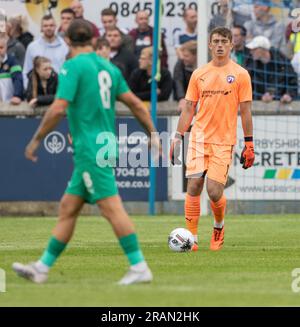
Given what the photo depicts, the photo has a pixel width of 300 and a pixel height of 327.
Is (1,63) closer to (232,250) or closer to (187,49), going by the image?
(187,49)

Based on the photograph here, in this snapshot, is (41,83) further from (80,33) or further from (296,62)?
(80,33)

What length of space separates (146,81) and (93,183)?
13296 millimetres

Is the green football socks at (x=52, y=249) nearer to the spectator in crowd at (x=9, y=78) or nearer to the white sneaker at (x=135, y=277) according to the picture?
the white sneaker at (x=135, y=277)

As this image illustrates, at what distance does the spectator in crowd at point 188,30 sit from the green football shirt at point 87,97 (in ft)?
43.0

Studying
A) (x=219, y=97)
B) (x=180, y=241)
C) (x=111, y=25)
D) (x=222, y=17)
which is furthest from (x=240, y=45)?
(x=180, y=241)

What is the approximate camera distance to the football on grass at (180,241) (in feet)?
45.8

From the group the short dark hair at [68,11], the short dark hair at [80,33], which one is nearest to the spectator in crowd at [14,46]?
the short dark hair at [68,11]

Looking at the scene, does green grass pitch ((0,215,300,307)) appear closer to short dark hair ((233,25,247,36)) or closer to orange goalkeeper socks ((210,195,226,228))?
orange goalkeeper socks ((210,195,226,228))

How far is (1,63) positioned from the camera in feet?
76.1

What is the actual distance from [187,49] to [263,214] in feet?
11.8

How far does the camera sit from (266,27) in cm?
2328

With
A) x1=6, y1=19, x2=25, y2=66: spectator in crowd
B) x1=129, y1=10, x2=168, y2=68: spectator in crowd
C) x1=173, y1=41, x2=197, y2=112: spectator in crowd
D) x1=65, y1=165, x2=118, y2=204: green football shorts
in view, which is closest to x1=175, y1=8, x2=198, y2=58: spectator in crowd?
x1=173, y1=41, x2=197, y2=112: spectator in crowd
